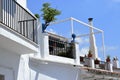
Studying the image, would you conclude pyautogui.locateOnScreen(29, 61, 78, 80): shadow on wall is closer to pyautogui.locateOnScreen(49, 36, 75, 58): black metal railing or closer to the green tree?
pyautogui.locateOnScreen(49, 36, 75, 58): black metal railing

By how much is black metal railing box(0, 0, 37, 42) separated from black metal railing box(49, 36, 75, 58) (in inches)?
97.9

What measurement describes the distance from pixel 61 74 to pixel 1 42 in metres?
5.14

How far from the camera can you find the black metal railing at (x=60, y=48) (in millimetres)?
17656

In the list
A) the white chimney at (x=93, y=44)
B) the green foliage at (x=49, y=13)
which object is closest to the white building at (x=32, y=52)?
the green foliage at (x=49, y=13)

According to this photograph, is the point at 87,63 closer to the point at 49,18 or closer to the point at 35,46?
the point at 49,18

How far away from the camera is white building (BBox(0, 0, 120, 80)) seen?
13.4 meters

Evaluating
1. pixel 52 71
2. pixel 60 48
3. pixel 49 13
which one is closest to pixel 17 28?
pixel 52 71

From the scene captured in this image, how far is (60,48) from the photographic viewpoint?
1834cm

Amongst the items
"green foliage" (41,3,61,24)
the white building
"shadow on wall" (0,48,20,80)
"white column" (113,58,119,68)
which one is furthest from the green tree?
"white column" (113,58,119,68)

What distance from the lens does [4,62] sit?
13719 mm

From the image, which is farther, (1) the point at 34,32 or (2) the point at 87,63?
(2) the point at 87,63

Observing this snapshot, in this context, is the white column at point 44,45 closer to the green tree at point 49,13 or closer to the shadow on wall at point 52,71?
the shadow on wall at point 52,71

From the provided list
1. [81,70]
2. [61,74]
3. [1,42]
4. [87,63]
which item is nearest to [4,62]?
[1,42]

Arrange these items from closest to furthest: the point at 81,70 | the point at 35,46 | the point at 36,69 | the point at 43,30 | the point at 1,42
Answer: the point at 1,42 → the point at 35,46 → the point at 36,69 → the point at 43,30 → the point at 81,70
